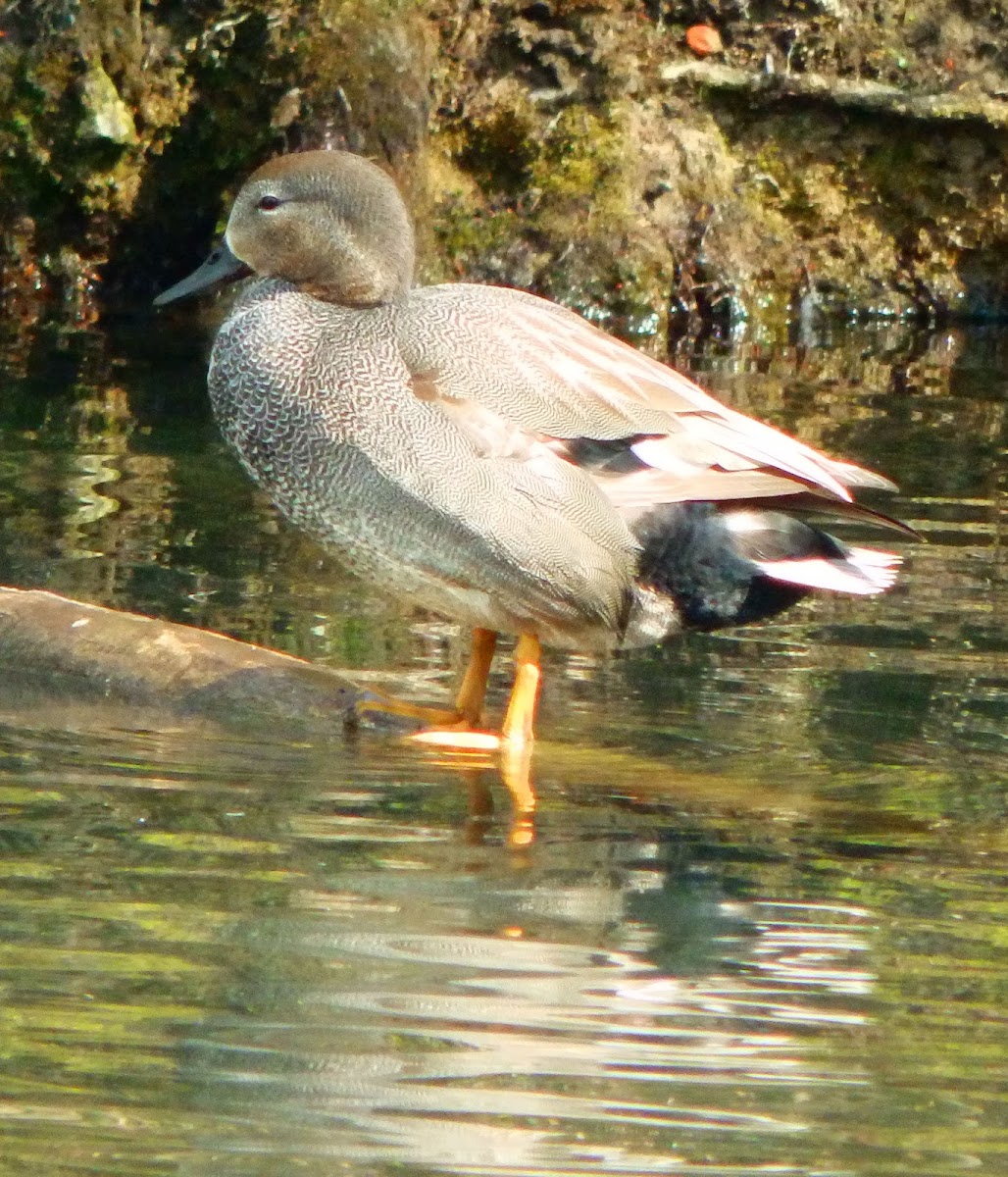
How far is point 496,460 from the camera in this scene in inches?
181

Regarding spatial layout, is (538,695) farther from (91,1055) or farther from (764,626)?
(91,1055)

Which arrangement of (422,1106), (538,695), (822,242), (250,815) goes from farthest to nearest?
(822,242) < (538,695) < (250,815) < (422,1106)

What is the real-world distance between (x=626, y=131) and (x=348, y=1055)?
478 inches

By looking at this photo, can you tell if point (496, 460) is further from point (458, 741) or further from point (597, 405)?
point (458, 741)

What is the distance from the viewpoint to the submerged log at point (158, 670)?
15.3ft

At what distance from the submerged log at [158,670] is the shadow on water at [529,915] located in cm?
9

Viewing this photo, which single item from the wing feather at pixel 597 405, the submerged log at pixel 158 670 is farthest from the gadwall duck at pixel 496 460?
the submerged log at pixel 158 670

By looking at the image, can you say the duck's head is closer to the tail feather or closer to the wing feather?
the wing feather

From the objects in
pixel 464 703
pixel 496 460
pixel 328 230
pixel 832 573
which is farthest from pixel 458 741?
pixel 328 230

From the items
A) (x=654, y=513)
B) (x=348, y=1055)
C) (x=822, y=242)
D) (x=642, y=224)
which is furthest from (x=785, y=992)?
(x=822, y=242)

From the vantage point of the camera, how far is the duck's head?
498cm

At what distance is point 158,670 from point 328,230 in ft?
3.83

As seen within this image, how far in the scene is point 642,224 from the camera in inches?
549

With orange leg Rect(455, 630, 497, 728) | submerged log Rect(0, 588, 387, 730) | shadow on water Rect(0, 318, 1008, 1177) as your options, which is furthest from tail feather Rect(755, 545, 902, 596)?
submerged log Rect(0, 588, 387, 730)
